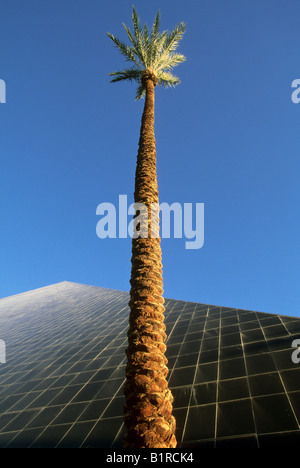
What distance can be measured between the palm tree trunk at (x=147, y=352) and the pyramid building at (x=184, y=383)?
3.23m

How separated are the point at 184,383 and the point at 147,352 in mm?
4880

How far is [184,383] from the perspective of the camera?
24.4 ft

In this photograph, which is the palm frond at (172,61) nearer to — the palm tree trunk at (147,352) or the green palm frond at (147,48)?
the green palm frond at (147,48)

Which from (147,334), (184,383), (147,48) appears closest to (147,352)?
(147,334)

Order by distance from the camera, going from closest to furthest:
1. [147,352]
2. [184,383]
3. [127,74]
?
[147,352] → [184,383] → [127,74]

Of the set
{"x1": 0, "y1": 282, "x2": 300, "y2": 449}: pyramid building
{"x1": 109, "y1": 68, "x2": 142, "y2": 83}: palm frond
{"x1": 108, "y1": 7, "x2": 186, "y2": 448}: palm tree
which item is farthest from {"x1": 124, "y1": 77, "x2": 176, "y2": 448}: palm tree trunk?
{"x1": 109, "y1": 68, "x2": 142, "y2": 83}: palm frond

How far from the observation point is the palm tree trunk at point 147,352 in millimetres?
2924

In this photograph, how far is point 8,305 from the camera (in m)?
28.9

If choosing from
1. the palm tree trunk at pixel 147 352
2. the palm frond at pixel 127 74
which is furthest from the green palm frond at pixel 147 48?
the palm tree trunk at pixel 147 352

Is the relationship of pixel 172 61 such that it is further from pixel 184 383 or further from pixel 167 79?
pixel 184 383

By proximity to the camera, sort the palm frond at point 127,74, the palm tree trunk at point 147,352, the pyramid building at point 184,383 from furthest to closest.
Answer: the palm frond at point 127,74
the pyramid building at point 184,383
the palm tree trunk at point 147,352
